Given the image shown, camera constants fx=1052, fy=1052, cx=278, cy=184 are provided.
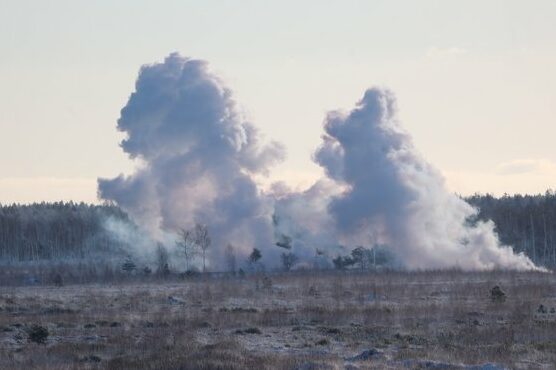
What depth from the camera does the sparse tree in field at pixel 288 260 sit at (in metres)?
112

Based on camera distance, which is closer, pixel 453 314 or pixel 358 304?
pixel 453 314

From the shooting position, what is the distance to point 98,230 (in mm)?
176750

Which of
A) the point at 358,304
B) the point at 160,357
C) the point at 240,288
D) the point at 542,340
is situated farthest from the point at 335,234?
the point at 160,357

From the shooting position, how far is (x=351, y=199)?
11244 cm

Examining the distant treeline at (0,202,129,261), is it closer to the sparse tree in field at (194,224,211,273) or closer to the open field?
the sparse tree in field at (194,224,211,273)

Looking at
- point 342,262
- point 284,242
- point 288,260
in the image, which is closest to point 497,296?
point 342,262

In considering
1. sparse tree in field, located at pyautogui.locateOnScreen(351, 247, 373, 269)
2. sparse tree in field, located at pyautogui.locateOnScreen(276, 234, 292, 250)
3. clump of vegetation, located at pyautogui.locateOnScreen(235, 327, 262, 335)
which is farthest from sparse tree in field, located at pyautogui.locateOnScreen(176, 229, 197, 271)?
clump of vegetation, located at pyautogui.locateOnScreen(235, 327, 262, 335)

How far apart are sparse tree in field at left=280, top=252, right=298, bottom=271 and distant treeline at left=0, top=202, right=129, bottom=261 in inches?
1929

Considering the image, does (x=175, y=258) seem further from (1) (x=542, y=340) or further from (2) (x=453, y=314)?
(1) (x=542, y=340)

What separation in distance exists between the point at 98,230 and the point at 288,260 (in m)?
70.8

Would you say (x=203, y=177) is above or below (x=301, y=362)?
above

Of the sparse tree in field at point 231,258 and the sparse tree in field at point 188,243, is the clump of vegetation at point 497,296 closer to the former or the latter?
the sparse tree in field at point 231,258

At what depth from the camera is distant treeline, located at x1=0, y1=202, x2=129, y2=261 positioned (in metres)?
165

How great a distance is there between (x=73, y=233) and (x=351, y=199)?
75808mm
